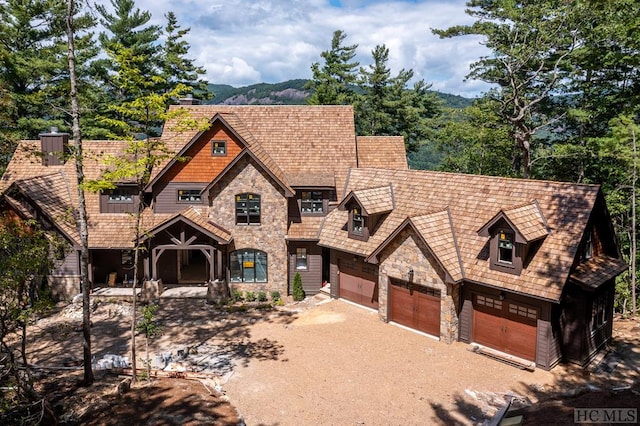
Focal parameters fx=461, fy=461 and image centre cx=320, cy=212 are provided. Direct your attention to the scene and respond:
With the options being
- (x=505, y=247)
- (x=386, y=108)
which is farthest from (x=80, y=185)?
(x=386, y=108)

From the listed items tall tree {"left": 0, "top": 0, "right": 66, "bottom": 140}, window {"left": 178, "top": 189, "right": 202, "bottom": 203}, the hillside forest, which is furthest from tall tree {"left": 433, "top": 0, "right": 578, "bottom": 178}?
tall tree {"left": 0, "top": 0, "right": 66, "bottom": 140}

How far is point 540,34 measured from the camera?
96.3 feet

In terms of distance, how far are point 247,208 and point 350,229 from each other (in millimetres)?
5939

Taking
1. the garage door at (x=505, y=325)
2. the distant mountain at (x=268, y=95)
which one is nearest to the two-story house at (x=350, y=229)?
the garage door at (x=505, y=325)

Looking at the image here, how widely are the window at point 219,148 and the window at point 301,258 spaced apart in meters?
7.02

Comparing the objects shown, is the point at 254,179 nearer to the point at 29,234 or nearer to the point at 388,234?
Result: the point at 388,234

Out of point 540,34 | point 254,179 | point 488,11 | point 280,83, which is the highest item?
point 280,83

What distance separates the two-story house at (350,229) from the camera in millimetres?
17719

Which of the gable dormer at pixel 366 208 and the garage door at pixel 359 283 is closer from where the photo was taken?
the gable dormer at pixel 366 208

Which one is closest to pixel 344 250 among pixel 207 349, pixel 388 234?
pixel 388 234

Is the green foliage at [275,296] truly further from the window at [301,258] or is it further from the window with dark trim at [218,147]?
the window with dark trim at [218,147]

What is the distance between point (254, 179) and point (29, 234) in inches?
505

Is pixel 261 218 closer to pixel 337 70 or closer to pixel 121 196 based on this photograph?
pixel 121 196

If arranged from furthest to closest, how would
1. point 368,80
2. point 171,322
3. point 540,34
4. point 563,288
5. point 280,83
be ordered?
point 280,83, point 368,80, point 540,34, point 171,322, point 563,288
